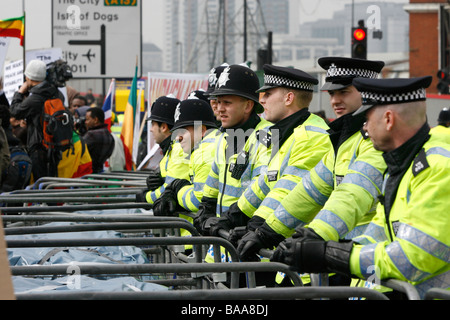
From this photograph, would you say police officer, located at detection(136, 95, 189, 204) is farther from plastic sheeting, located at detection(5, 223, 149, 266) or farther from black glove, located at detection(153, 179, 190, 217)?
plastic sheeting, located at detection(5, 223, 149, 266)

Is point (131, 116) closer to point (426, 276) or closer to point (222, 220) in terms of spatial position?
point (222, 220)

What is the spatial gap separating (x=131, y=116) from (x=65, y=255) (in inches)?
358

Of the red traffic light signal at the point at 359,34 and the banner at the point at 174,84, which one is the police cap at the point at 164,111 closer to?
the banner at the point at 174,84

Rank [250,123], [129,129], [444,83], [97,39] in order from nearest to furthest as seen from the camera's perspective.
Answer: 1. [250,123]
2. [97,39]
3. [129,129]
4. [444,83]

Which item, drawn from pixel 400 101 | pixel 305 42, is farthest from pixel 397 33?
pixel 400 101

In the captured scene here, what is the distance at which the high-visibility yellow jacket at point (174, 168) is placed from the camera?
26.0 ft

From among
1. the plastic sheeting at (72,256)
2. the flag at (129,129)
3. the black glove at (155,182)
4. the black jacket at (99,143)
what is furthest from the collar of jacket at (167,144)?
the flag at (129,129)

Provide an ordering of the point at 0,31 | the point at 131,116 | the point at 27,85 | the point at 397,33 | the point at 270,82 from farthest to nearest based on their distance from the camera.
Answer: the point at 397,33, the point at 131,116, the point at 0,31, the point at 27,85, the point at 270,82

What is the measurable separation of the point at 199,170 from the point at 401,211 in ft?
11.3

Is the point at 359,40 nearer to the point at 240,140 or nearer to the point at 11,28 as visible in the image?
the point at 11,28

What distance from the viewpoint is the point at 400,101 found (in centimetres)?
402

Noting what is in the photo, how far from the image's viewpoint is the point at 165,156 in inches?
330

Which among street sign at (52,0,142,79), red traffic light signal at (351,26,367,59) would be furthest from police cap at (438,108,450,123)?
red traffic light signal at (351,26,367,59)

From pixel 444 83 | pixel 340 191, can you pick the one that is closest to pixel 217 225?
pixel 340 191
